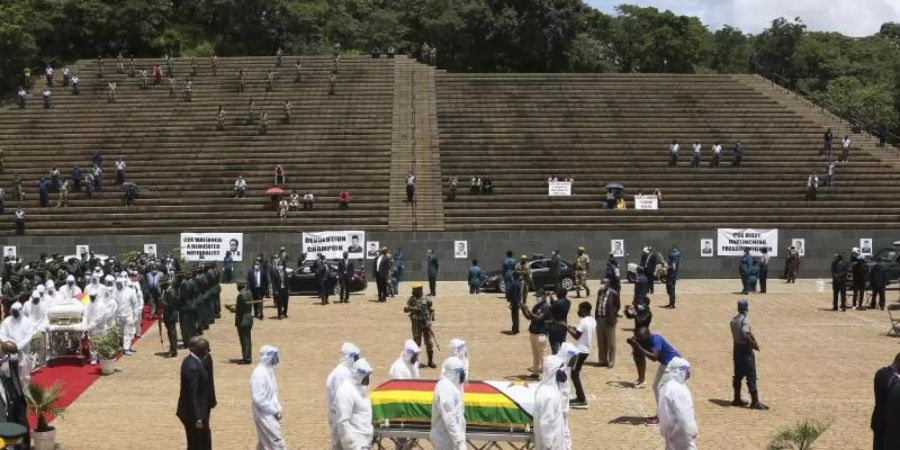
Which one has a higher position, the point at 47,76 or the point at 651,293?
the point at 47,76

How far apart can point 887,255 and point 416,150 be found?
2019cm

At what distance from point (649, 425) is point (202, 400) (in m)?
7.17

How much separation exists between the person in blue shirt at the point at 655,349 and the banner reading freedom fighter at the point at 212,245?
83.7ft

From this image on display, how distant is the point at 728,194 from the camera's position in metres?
43.9

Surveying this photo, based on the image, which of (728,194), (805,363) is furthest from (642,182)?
(805,363)

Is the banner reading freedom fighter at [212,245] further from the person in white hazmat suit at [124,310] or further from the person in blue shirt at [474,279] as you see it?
the person in white hazmat suit at [124,310]

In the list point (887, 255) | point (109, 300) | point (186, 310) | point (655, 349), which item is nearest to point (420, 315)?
point (655, 349)

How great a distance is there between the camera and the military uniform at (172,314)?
23.5 metres

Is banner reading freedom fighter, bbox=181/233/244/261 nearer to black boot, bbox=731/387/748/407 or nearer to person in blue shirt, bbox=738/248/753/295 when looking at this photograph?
person in blue shirt, bbox=738/248/753/295

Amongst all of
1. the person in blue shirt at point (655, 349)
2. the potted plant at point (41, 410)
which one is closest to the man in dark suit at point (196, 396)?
the potted plant at point (41, 410)

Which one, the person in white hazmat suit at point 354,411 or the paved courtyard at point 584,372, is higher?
the person in white hazmat suit at point 354,411

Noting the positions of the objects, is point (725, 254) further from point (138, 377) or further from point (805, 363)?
point (138, 377)

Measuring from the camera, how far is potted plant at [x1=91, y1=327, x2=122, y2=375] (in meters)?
21.6

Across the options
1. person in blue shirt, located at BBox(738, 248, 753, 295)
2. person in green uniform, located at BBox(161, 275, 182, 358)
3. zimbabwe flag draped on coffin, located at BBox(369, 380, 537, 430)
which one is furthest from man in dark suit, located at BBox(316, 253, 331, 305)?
zimbabwe flag draped on coffin, located at BBox(369, 380, 537, 430)
